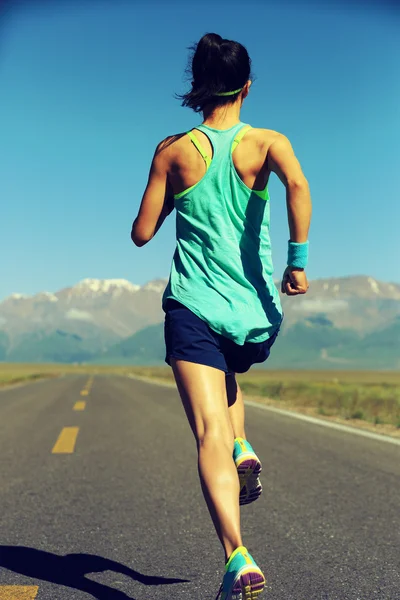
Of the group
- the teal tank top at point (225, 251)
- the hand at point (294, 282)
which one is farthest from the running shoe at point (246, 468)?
the hand at point (294, 282)

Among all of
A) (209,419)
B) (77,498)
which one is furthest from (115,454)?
(209,419)

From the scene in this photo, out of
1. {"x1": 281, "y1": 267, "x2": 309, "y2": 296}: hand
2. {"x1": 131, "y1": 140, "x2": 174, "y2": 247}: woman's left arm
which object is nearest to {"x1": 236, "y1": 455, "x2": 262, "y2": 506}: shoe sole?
{"x1": 281, "y1": 267, "x2": 309, "y2": 296}: hand

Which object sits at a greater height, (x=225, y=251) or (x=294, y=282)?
(x=225, y=251)

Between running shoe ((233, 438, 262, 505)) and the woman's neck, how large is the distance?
1326 mm

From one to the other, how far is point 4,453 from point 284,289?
5825mm

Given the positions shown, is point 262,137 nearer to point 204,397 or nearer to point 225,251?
point 225,251

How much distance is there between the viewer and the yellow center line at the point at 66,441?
7.87 meters

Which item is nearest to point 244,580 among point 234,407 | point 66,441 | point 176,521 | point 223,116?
point 234,407

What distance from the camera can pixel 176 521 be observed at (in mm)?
4559

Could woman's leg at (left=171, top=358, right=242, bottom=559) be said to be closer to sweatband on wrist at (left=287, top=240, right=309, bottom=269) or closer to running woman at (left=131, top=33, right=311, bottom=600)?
running woman at (left=131, top=33, right=311, bottom=600)

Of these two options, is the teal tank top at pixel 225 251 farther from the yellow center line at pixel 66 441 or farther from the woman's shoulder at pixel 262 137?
the yellow center line at pixel 66 441

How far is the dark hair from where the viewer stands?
2.78 meters

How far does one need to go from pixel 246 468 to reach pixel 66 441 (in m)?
6.19

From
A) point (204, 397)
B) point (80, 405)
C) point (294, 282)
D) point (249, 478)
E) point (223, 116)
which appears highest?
point (223, 116)
